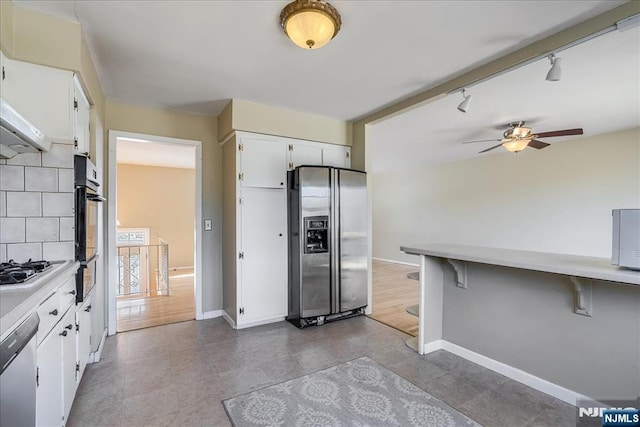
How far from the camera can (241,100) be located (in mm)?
3406

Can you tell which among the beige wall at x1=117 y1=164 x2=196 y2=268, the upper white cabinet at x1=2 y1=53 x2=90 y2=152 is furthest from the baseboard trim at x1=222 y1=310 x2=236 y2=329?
the beige wall at x1=117 y1=164 x2=196 y2=268

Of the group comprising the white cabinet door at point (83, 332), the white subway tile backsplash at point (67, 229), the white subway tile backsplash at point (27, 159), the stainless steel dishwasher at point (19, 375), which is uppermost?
the white subway tile backsplash at point (27, 159)

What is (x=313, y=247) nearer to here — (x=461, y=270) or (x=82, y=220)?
(x=461, y=270)

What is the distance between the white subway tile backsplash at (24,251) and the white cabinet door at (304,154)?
2.52 meters

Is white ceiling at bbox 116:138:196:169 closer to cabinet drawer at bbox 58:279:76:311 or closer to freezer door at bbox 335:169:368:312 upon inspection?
freezer door at bbox 335:169:368:312

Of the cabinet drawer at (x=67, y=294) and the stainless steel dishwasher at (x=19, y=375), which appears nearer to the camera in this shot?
the stainless steel dishwasher at (x=19, y=375)

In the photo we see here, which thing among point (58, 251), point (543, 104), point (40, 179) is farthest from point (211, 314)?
point (543, 104)

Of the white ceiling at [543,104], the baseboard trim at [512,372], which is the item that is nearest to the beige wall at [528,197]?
the white ceiling at [543,104]

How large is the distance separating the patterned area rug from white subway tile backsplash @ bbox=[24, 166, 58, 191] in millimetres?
1899

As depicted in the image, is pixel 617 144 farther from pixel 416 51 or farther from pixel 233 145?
pixel 233 145

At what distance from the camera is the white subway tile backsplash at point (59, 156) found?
75.5 inches

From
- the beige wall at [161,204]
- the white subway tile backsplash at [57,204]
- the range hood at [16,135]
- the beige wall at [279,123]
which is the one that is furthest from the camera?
the beige wall at [161,204]

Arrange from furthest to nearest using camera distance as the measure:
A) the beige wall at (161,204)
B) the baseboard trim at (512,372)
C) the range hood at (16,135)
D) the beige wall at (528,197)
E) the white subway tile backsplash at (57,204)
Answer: the beige wall at (161,204) → the beige wall at (528,197) → the baseboard trim at (512,372) → the white subway tile backsplash at (57,204) → the range hood at (16,135)

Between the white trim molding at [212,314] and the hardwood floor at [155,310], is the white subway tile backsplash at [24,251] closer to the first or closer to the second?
the hardwood floor at [155,310]
